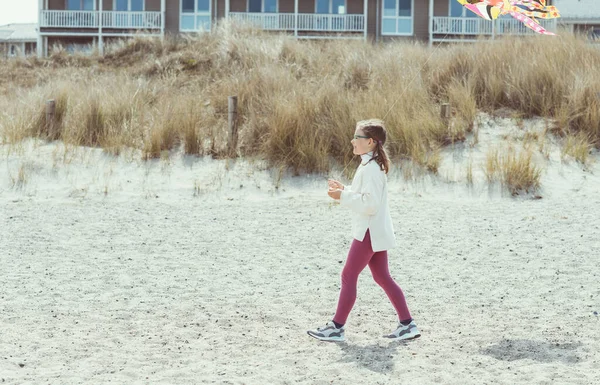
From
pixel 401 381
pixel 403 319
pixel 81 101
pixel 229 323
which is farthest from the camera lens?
pixel 81 101

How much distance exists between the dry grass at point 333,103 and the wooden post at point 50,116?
0.03 m

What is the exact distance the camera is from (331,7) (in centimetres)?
3462

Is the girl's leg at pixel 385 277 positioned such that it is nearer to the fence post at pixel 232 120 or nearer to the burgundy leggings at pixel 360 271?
the burgundy leggings at pixel 360 271

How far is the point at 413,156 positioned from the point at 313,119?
1658 mm

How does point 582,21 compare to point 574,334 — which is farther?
point 582,21

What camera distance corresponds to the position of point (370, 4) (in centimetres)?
3406

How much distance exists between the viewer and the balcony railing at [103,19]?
33.5 meters

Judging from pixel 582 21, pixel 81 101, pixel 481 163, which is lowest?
pixel 481 163

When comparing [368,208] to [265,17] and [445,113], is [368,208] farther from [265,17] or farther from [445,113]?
[265,17]

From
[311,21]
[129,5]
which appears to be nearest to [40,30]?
[129,5]

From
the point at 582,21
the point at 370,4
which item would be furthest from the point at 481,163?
the point at 582,21

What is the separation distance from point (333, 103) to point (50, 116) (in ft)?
15.3

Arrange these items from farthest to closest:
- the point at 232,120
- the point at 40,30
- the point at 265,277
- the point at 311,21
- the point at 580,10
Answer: the point at 580,10
the point at 40,30
the point at 311,21
the point at 232,120
the point at 265,277

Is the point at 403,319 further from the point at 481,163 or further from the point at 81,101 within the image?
the point at 81,101
